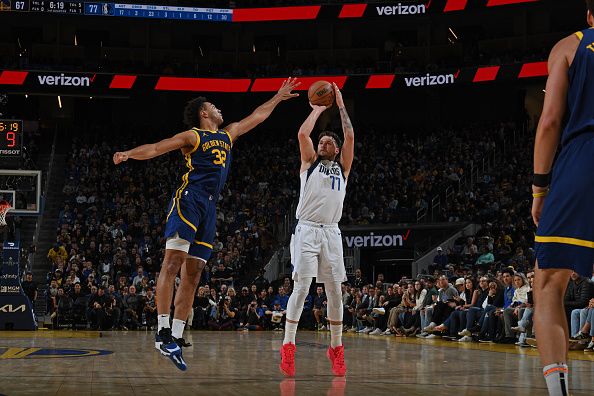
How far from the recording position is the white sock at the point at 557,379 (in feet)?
12.7

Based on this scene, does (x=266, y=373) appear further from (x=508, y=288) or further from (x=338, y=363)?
(x=508, y=288)

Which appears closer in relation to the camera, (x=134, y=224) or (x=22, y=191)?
(x=22, y=191)

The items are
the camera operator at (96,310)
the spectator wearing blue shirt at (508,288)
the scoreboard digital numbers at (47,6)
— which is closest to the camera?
the spectator wearing blue shirt at (508,288)

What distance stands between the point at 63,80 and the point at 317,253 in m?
26.0

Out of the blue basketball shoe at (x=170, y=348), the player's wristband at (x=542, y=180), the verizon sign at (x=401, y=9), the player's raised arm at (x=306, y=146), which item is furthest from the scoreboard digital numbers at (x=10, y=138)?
the verizon sign at (x=401, y=9)

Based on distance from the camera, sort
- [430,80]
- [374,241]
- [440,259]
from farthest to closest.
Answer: [430,80]
[374,241]
[440,259]

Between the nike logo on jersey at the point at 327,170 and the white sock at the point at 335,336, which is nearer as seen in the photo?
the white sock at the point at 335,336

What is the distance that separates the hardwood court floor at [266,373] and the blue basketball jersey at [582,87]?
2.37 m

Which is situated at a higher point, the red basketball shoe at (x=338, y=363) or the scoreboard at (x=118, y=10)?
the scoreboard at (x=118, y=10)

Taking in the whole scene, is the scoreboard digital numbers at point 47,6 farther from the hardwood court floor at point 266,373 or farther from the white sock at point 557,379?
the white sock at point 557,379

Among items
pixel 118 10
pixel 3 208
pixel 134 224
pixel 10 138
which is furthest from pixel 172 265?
pixel 118 10

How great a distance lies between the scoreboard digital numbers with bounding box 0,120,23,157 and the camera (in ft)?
57.6

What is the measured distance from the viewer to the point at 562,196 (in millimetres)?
3854

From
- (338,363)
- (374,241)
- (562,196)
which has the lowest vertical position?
(338,363)
